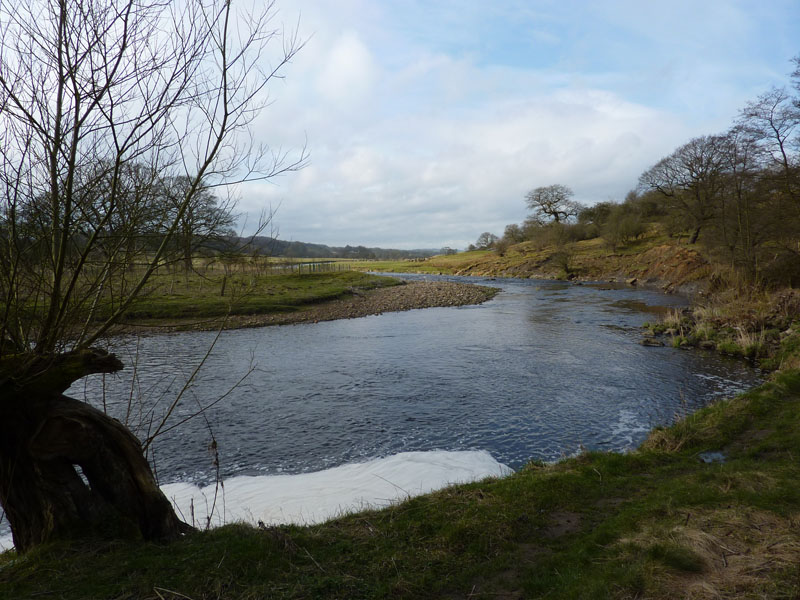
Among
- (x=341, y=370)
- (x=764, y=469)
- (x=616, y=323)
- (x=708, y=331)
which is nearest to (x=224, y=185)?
(x=764, y=469)

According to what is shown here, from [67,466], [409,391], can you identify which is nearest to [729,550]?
[67,466]

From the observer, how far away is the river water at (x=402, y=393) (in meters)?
10.9

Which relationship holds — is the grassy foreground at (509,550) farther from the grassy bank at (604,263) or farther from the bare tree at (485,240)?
the bare tree at (485,240)

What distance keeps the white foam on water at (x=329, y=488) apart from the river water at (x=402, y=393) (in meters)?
0.35

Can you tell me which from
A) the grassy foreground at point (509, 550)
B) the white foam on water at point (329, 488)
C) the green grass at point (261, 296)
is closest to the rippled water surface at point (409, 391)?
the white foam on water at point (329, 488)

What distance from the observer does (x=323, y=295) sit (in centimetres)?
4069

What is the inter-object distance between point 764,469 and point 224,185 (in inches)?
345

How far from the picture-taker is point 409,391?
15.6m

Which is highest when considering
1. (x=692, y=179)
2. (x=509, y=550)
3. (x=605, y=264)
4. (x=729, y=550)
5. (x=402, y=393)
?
(x=692, y=179)

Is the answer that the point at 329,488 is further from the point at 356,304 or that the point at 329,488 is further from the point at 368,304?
the point at 368,304

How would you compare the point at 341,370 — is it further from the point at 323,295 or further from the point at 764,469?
the point at 323,295

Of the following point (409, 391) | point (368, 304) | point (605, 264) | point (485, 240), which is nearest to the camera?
point (409, 391)

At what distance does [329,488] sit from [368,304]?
31.3 metres

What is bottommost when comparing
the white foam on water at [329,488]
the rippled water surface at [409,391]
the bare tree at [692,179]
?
the white foam on water at [329,488]
